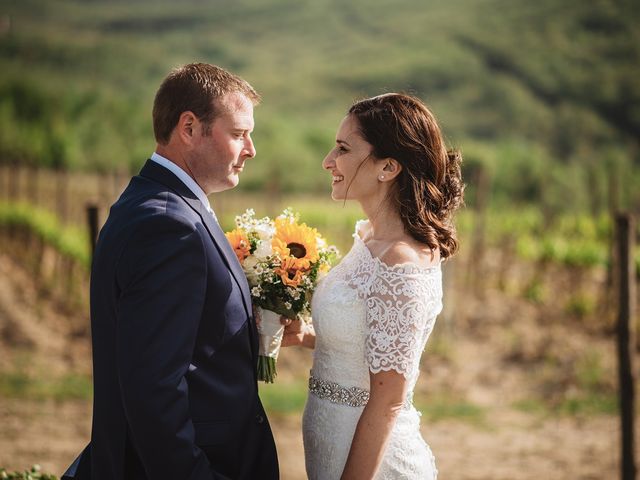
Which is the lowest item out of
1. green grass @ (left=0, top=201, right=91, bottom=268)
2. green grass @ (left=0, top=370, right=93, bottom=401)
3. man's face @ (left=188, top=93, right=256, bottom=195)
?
green grass @ (left=0, top=370, right=93, bottom=401)

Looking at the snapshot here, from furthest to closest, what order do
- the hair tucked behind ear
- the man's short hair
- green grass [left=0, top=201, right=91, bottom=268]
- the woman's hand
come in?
green grass [left=0, top=201, right=91, bottom=268] → the woman's hand → the hair tucked behind ear → the man's short hair

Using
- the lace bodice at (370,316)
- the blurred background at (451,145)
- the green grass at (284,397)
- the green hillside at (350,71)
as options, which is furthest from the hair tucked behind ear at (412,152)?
the green hillside at (350,71)

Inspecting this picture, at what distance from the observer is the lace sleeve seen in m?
2.62

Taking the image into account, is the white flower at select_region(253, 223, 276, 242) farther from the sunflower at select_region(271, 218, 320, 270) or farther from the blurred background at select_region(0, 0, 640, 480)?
the blurred background at select_region(0, 0, 640, 480)

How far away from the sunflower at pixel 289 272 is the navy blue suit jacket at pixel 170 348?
242 mm

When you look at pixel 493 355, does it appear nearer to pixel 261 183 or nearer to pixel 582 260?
pixel 582 260

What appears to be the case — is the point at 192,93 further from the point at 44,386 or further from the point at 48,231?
the point at 48,231

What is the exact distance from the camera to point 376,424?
8.59 feet

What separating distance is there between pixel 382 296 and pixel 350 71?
230 feet

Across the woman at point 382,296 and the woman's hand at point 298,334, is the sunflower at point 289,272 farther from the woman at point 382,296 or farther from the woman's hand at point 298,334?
the woman's hand at point 298,334

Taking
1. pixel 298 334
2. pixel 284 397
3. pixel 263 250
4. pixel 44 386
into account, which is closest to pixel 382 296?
pixel 263 250

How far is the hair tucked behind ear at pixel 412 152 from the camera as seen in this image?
2777 mm

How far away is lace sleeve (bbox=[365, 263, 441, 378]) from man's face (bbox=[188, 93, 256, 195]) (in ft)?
2.20

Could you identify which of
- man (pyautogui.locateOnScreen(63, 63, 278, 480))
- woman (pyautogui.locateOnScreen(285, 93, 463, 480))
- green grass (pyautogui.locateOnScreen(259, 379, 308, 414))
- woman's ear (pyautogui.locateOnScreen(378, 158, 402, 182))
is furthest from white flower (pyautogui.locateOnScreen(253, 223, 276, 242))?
green grass (pyautogui.locateOnScreen(259, 379, 308, 414))
